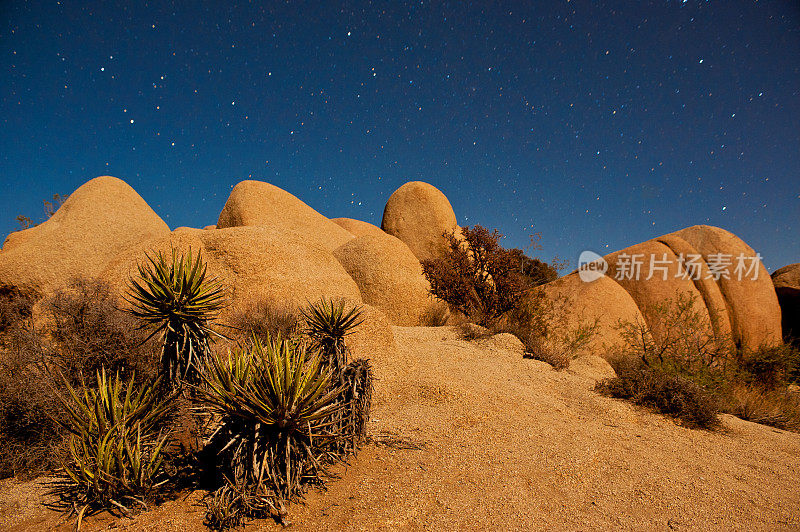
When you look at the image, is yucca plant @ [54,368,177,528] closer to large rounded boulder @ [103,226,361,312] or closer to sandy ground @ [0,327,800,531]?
sandy ground @ [0,327,800,531]

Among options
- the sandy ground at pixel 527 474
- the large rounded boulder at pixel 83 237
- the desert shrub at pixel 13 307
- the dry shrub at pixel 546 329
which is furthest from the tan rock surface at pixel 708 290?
the desert shrub at pixel 13 307

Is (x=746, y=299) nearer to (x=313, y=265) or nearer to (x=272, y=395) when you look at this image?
(x=313, y=265)

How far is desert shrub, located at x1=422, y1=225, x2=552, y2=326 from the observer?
10891mm

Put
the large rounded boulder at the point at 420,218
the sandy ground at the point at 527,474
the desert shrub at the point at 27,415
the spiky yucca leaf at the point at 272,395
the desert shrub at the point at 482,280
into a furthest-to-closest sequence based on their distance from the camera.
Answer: the large rounded boulder at the point at 420,218 < the desert shrub at the point at 482,280 < the desert shrub at the point at 27,415 < the sandy ground at the point at 527,474 < the spiky yucca leaf at the point at 272,395

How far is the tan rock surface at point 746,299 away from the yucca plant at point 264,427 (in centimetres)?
1717

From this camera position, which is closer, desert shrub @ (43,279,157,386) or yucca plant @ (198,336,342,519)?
yucca plant @ (198,336,342,519)

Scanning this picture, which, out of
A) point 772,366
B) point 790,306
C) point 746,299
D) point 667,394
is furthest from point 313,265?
point 790,306

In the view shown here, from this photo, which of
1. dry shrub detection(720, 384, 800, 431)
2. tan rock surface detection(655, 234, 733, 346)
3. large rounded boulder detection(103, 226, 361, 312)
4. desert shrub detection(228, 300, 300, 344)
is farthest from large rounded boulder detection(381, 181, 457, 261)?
dry shrub detection(720, 384, 800, 431)

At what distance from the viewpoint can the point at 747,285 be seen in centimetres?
1420

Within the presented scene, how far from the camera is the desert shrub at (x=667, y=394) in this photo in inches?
222

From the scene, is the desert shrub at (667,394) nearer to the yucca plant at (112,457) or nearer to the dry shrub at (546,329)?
the dry shrub at (546,329)

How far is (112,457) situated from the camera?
2.89 m

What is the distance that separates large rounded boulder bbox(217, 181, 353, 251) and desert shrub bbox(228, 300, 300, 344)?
829 cm

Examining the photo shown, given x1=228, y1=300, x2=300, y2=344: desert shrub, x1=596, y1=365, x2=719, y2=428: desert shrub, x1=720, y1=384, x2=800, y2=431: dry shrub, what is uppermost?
x1=228, y1=300, x2=300, y2=344: desert shrub
